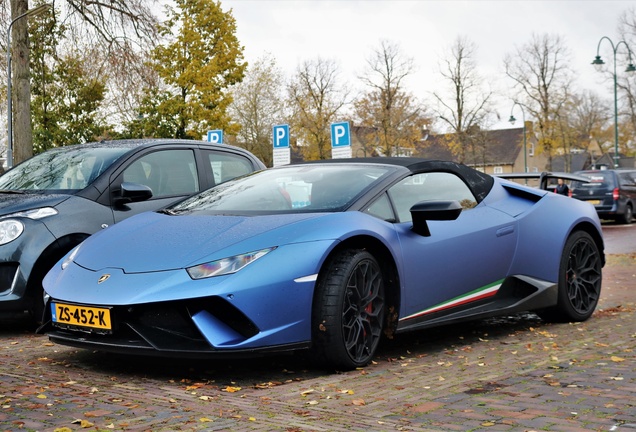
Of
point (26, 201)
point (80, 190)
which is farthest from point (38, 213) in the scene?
point (80, 190)

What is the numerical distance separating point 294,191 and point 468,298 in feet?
4.72

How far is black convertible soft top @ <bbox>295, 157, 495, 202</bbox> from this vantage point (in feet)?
20.3

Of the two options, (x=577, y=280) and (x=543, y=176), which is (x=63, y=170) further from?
(x=577, y=280)

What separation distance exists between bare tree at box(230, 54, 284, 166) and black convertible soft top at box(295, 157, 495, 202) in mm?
56678

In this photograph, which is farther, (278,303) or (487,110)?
(487,110)

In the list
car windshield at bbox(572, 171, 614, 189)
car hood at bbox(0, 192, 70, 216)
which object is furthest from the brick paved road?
car windshield at bbox(572, 171, 614, 189)

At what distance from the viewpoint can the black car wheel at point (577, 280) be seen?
7.00 meters

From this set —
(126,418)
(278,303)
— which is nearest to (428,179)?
(278,303)

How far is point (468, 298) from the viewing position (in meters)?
6.08

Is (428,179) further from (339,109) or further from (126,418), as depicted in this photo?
(339,109)

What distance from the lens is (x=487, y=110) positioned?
67.4 meters

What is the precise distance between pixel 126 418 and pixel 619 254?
13.0 meters

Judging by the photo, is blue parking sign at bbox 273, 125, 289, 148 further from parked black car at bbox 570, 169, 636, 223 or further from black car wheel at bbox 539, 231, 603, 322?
black car wheel at bbox 539, 231, 603, 322

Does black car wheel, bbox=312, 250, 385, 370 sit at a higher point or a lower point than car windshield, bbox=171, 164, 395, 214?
lower
